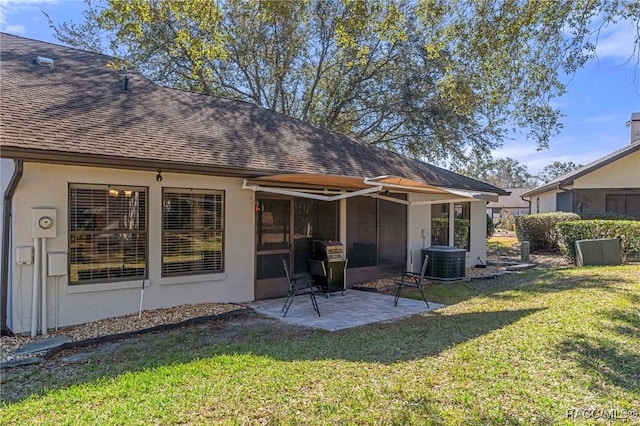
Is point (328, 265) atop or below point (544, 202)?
below

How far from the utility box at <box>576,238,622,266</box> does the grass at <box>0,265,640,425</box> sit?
Result: 7.74 metres

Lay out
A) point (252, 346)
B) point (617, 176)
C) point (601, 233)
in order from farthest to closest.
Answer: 1. point (617, 176)
2. point (601, 233)
3. point (252, 346)

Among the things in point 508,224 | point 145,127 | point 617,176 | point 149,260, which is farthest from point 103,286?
point 508,224

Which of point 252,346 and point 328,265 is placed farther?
point 328,265

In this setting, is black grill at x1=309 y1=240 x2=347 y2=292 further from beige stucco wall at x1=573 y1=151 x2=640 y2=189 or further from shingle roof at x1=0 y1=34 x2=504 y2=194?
beige stucco wall at x1=573 y1=151 x2=640 y2=189

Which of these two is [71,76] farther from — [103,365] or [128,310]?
[103,365]

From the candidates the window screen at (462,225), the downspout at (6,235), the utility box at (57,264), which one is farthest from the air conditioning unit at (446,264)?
the downspout at (6,235)

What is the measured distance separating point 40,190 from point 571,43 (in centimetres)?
1042

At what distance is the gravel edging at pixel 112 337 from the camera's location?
5.66 meters

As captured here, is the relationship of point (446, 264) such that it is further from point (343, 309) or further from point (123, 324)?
point (123, 324)

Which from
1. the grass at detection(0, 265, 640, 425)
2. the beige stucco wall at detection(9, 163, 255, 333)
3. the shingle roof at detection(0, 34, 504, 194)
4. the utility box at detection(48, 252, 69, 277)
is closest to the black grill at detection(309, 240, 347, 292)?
the beige stucco wall at detection(9, 163, 255, 333)

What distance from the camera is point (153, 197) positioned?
8.32 metres

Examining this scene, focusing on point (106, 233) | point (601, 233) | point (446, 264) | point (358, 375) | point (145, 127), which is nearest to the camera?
point (358, 375)

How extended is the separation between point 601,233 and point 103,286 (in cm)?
1637
